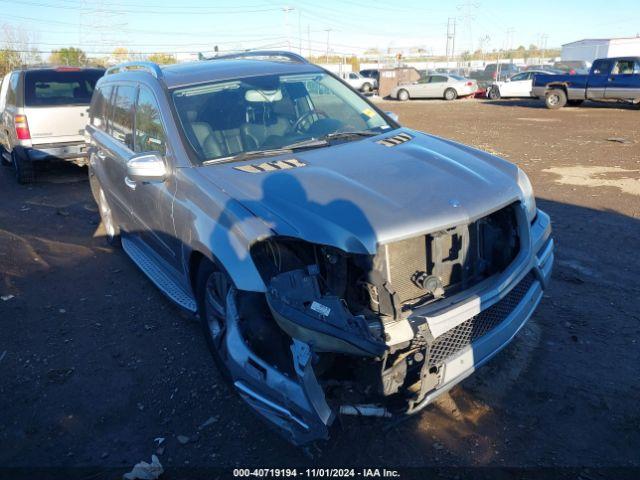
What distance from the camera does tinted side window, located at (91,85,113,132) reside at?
5.36 metres

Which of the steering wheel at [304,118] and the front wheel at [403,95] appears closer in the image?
the steering wheel at [304,118]

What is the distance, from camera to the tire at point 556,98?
2034 cm

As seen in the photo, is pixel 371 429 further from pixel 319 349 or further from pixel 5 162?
pixel 5 162

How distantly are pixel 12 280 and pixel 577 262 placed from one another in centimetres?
553

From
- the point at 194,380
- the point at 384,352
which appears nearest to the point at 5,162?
the point at 194,380

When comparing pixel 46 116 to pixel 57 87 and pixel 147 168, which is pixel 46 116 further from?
pixel 147 168

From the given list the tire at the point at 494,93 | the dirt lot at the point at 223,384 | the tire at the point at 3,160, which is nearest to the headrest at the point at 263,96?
the dirt lot at the point at 223,384

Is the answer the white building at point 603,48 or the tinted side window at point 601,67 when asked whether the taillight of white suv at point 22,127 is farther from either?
the white building at point 603,48

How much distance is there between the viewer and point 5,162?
11523 millimetres

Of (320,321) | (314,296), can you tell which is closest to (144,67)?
(314,296)

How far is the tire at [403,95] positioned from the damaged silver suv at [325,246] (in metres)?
28.2

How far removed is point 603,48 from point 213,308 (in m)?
45.0

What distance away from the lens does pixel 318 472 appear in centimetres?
263

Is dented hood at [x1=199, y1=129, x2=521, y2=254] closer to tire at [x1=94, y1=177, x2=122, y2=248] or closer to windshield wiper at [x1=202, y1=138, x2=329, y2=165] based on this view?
windshield wiper at [x1=202, y1=138, x2=329, y2=165]
